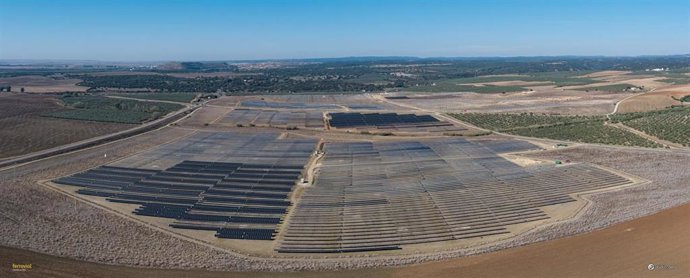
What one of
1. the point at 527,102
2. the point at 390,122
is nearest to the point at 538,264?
the point at 390,122

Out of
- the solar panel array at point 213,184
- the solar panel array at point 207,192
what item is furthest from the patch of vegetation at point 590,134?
the solar panel array at point 207,192

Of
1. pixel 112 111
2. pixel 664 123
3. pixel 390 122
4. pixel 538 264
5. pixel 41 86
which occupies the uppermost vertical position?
pixel 41 86

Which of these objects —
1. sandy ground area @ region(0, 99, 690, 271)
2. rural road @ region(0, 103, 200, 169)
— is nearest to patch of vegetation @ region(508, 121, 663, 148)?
sandy ground area @ region(0, 99, 690, 271)

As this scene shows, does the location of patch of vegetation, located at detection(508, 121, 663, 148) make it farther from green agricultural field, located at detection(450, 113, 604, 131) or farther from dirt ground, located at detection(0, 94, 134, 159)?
dirt ground, located at detection(0, 94, 134, 159)

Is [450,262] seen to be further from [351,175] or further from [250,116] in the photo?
[250,116]

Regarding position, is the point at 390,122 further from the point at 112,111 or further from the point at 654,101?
the point at 654,101
